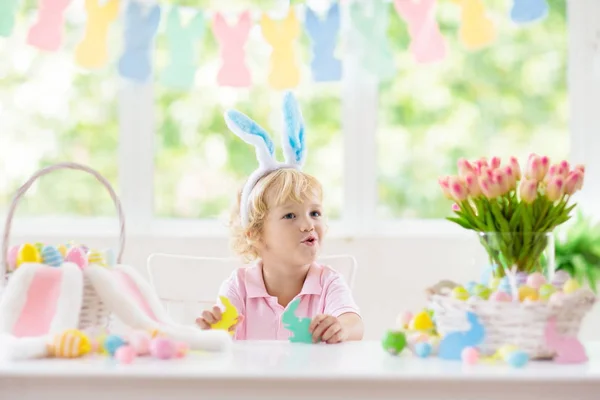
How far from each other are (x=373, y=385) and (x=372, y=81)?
2.01 m

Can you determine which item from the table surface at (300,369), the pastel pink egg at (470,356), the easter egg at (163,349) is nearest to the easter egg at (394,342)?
the table surface at (300,369)

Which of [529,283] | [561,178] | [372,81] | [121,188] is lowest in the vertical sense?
[529,283]

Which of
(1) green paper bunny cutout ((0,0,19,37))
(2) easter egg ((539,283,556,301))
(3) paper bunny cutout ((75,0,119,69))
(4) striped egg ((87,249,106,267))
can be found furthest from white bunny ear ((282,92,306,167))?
(1) green paper bunny cutout ((0,0,19,37))

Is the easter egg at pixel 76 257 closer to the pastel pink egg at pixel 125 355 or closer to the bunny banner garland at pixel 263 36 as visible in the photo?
the pastel pink egg at pixel 125 355

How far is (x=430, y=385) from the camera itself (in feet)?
3.57

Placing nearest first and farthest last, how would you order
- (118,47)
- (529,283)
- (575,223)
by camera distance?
(529,283) < (575,223) < (118,47)

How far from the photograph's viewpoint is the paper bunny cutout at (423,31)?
2.88 metres

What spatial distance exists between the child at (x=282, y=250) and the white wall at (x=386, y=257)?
2.13 ft

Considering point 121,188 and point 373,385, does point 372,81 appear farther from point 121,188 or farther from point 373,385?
point 373,385

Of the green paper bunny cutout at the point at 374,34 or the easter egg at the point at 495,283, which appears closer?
the easter egg at the point at 495,283

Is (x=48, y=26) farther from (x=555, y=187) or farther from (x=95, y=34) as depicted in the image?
(x=555, y=187)

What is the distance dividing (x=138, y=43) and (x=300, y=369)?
2.00 meters

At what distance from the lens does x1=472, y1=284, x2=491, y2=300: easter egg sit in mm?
1258

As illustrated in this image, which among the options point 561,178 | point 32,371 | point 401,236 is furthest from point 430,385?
point 401,236
